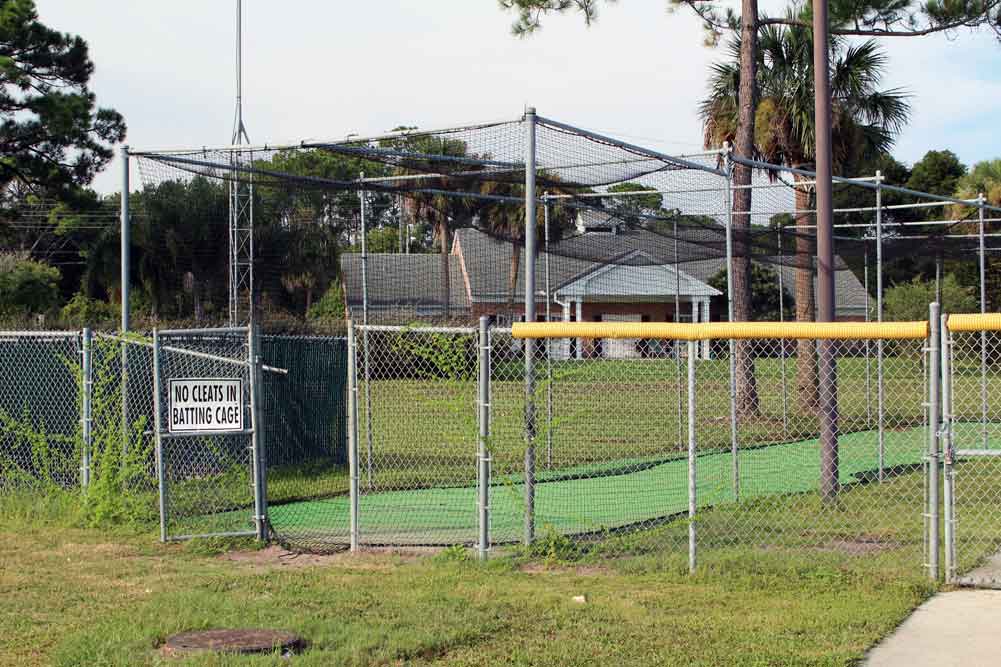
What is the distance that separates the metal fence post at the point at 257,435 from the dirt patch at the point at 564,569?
7.49 feet

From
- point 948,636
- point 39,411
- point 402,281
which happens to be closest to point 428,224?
point 402,281

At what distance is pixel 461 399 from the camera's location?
882 cm

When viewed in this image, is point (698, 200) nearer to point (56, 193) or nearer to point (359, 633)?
point (359, 633)

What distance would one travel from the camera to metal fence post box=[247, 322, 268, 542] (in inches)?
364

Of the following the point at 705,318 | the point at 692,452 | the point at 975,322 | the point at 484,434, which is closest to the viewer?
the point at 975,322

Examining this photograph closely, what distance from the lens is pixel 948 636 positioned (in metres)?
6.24

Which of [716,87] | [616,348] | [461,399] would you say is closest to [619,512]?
[461,399]

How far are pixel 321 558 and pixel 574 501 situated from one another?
3131mm

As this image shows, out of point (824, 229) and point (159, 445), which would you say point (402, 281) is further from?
point (824, 229)

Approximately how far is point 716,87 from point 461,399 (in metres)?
15.1

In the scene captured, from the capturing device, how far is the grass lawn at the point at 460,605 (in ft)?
19.6

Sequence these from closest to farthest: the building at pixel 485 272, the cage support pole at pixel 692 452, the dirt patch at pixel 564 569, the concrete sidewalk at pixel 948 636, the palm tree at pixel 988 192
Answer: the concrete sidewalk at pixel 948 636 → the cage support pole at pixel 692 452 → the dirt patch at pixel 564 569 → the building at pixel 485 272 → the palm tree at pixel 988 192

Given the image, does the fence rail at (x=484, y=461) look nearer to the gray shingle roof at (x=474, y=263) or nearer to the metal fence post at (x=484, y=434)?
the metal fence post at (x=484, y=434)

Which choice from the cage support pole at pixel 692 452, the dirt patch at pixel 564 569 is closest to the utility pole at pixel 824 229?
the cage support pole at pixel 692 452
